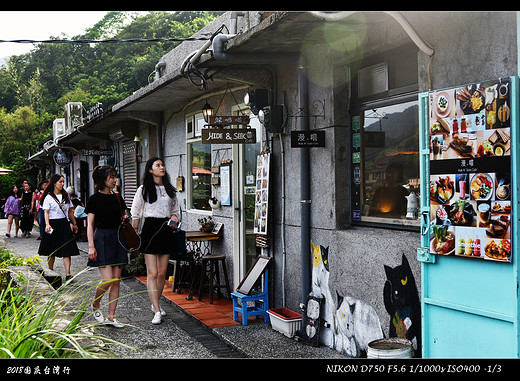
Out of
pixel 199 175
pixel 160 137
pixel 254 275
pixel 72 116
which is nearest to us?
pixel 254 275

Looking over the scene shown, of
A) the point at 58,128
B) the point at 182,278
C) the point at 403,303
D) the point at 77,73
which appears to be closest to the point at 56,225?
the point at 182,278

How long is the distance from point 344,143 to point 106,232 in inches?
120

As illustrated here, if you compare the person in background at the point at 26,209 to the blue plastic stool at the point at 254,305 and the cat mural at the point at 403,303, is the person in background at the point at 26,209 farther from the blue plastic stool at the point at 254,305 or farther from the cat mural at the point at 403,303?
the cat mural at the point at 403,303

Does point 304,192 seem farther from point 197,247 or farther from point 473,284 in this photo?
point 197,247

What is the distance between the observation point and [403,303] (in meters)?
5.05

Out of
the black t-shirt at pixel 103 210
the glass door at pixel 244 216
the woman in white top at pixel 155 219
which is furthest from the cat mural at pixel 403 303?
the glass door at pixel 244 216

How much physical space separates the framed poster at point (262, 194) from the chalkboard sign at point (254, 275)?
358mm

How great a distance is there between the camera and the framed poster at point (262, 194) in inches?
289
